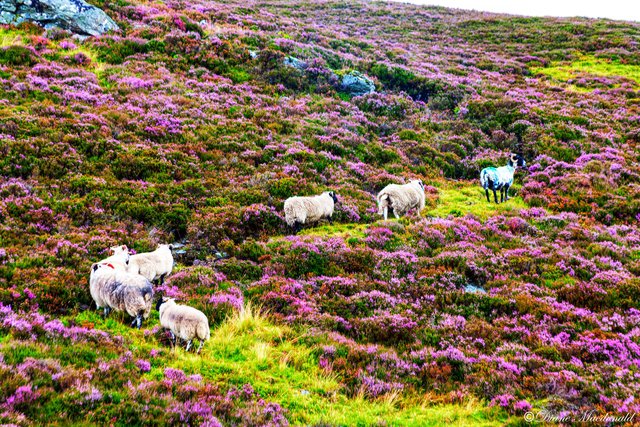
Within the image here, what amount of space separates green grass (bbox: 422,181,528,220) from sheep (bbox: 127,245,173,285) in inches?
431

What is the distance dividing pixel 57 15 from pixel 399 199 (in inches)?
1089

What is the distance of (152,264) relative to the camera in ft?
32.5

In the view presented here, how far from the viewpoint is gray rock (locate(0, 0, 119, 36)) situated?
25.0 m

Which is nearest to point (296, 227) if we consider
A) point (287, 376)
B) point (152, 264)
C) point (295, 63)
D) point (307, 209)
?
point (307, 209)

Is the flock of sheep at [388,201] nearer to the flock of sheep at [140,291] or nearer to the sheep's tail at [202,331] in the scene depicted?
the flock of sheep at [140,291]

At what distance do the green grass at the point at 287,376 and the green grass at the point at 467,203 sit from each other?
1046cm

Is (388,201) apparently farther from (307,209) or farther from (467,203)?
(467,203)

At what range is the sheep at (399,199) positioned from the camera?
15.6 meters

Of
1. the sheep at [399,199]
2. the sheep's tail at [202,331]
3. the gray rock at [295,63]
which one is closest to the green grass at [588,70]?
the gray rock at [295,63]

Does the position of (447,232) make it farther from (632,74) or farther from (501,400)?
(632,74)

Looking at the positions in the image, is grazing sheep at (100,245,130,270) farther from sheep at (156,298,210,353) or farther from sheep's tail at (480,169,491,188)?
sheep's tail at (480,169,491,188)

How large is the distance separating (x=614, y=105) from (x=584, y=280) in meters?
26.8

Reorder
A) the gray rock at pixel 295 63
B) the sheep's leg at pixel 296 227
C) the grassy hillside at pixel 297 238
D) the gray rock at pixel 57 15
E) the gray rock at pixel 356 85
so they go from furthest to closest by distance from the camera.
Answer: the gray rock at pixel 356 85
the gray rock at pixel 295 63
the gray rock at pixel 57 15
the sheep's leg at pixel 296 227
the grassy hillside at pixel 297 238

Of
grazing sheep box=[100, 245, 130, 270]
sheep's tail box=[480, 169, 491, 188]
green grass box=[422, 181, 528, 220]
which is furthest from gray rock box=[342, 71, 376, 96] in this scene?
grazing sheep box=[100, 245, 130, 270]
